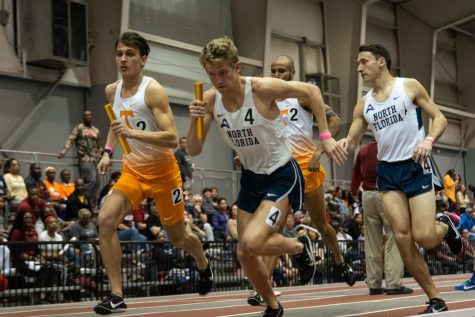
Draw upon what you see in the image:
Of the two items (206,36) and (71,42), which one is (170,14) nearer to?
(206,36)

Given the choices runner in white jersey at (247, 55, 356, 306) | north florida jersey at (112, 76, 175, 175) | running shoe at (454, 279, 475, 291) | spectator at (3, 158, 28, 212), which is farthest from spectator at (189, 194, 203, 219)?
north florida jersey at (112, 76, 175, 175)

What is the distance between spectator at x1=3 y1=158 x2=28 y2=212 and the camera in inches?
589

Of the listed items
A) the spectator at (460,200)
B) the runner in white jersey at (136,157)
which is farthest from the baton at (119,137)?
the spectator at (460,200)

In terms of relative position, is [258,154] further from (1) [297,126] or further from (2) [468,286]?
(2) [468,286]

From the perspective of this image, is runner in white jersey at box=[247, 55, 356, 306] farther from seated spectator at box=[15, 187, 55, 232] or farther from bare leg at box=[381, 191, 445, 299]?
seated spectator at box=[15, 187, 55, 232]

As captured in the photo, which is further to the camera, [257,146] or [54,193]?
[54,193]

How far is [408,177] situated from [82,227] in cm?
756

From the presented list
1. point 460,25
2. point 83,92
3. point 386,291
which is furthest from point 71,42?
point 460,25

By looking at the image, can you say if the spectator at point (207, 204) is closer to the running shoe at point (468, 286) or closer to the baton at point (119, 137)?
the running shoe at point (468, 286)

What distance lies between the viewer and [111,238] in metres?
8.09

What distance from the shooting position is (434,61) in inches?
1340

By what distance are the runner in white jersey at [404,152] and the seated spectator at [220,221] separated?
9.61 meters

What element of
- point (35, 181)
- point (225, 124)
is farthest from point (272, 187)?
point (35, 181)

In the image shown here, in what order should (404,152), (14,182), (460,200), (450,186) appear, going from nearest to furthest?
(404,152), (14,182), (460,200), (450,186)
